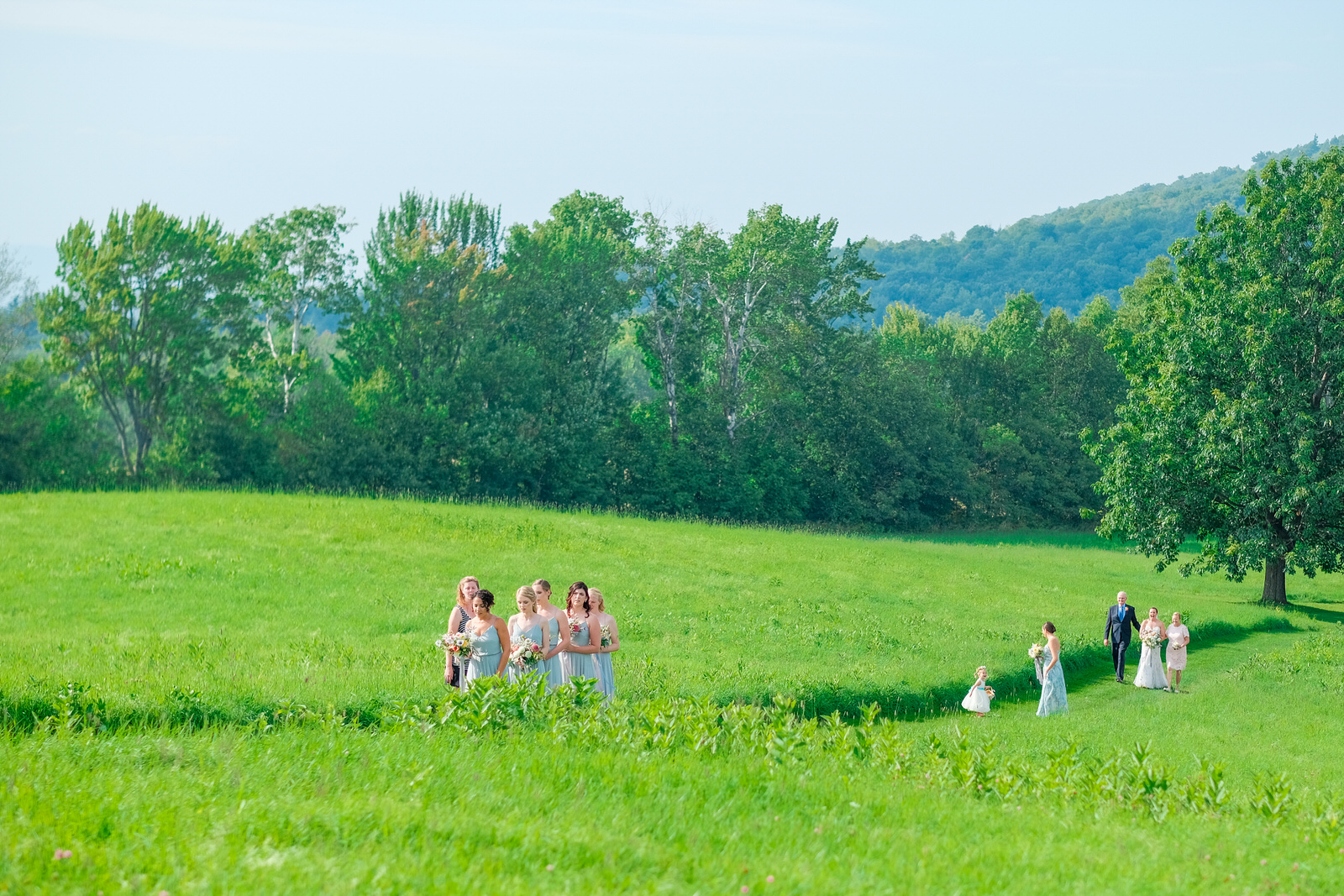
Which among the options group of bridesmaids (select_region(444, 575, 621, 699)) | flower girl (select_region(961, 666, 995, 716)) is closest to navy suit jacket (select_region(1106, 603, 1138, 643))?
flower girl (select_region(961, 666, 995, 716))

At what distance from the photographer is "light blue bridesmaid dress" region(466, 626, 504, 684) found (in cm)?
1431

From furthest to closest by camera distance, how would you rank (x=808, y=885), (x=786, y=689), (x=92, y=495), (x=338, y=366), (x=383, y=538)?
(x=338, y=366) < (x=92, y=495) < (x=383, y=538) < (x=786, y=689) < (x=808, y=885)

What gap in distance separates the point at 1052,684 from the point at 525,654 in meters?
11.3

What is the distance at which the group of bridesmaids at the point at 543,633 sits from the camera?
1435cm

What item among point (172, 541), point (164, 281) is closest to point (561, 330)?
point (164, 281)

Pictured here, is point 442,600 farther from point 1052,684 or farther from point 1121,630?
point 1121,630

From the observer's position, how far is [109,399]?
2205 inches

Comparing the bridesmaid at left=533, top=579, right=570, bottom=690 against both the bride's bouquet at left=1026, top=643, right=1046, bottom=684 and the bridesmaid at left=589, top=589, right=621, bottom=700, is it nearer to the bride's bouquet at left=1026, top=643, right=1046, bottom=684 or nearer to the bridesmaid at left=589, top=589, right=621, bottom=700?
the bridesmaid at left=589, top=589, right=621, bottom=700

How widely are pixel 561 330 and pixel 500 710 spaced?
179ft

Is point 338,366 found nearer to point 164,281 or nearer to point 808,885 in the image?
point 164,281

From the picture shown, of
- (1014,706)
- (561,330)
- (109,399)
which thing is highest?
(561,330)

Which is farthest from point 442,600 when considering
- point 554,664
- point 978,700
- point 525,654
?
point 978,700

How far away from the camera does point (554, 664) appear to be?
51.7 feet

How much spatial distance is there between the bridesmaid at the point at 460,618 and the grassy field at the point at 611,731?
32.2 inches
